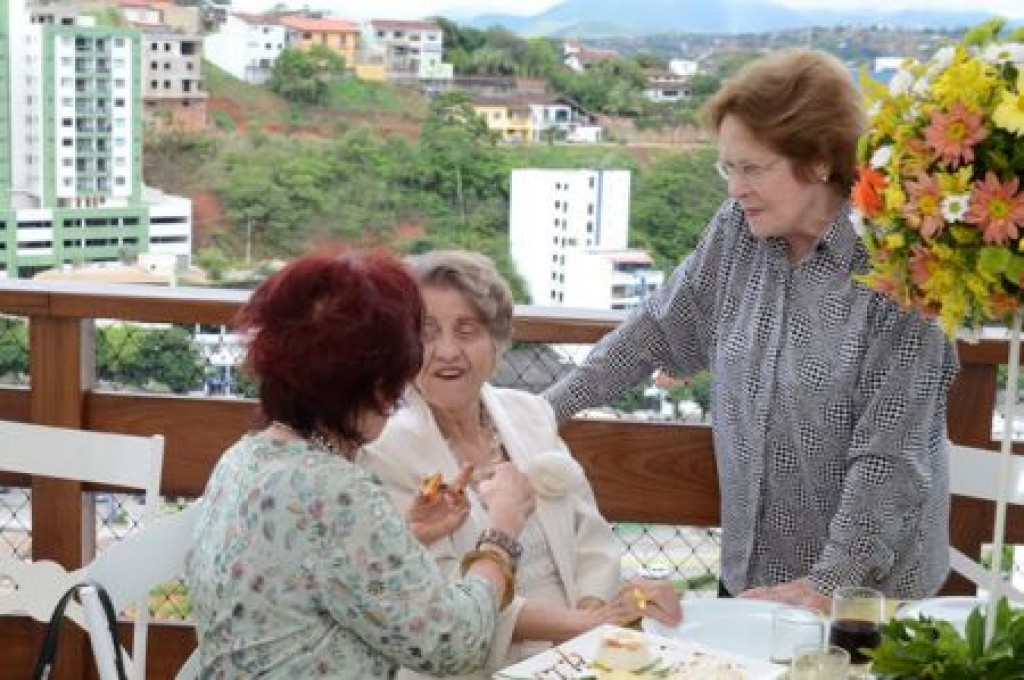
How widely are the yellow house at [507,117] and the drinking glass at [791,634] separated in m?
1.76

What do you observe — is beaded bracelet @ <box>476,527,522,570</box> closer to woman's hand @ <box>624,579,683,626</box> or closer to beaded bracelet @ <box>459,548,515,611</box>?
beaded bracelet @ <box>459,548,515,611</box>

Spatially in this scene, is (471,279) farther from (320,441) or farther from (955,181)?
(955,181)

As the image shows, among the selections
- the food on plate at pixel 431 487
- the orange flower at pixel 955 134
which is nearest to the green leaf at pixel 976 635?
the orange flower at pixel 955 134

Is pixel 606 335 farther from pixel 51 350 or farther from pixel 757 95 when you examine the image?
pixel 51 350

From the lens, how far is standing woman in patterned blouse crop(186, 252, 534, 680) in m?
1.95

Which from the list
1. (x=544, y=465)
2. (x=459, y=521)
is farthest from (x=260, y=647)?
(x=544, y=465)

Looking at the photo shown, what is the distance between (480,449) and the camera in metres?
2.59

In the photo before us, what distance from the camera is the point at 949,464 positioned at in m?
2.72

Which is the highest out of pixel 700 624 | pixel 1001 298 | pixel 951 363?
pixel 1001 298

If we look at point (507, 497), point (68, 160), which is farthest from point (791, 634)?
point (68, 160)

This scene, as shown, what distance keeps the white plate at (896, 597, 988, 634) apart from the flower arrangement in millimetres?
565

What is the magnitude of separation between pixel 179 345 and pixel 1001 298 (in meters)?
1.91

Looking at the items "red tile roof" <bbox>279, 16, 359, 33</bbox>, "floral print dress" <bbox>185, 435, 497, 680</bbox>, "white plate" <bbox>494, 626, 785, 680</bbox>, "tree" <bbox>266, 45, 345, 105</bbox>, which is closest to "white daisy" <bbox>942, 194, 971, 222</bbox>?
"white plate" <bbox>494, 626, 785, 680</bbox>

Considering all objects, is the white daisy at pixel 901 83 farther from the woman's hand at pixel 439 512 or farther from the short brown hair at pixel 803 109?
the woman's hand at pixel 439 512
